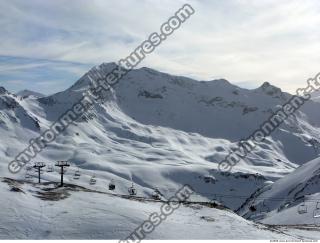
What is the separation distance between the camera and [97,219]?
105 feet

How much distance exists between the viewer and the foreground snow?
2998 cm

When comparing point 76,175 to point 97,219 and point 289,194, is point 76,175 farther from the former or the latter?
point 97,219

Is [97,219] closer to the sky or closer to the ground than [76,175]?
closer to the ground

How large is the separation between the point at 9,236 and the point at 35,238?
4.64ft

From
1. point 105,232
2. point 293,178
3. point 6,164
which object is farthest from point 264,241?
point 6,164

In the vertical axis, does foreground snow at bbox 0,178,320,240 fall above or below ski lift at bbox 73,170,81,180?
below

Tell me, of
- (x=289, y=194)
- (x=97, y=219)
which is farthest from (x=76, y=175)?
(x=97, y=219)

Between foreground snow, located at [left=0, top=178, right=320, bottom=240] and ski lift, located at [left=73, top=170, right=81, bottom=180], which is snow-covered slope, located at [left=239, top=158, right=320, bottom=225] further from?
ski lift, located at [left=73, top=170, right=81, bottom=180]

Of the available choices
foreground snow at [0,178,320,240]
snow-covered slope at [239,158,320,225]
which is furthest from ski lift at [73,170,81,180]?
foreground snow at [0,178,320,240]

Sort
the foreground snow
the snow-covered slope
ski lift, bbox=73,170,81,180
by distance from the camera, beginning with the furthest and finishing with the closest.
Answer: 1. ski lift, bbox=73,170,81,180
2. the snow-covered slope
3. the foreground snow

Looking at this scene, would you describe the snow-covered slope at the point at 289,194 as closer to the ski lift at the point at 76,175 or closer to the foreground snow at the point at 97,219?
the foreground snow at the point at 97,219

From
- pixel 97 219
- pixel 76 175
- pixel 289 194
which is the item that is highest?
pixel 76 175

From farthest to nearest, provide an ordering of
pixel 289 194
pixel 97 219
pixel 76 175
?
1. pixel 76 175
2. pixel 289 194
3. pixel 97 219

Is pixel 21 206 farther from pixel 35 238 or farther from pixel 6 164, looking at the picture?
pixel 6 164
